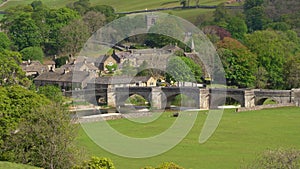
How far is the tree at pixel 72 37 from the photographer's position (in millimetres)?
106562

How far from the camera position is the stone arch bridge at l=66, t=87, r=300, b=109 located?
72.4m

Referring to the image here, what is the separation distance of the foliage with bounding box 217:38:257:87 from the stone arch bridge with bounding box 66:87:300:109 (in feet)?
31.2

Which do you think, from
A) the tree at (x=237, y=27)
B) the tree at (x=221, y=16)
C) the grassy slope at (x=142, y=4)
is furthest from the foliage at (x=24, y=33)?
the grassy slope at (x=142, y=4)

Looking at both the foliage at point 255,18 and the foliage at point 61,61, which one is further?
the foliage at point 255,18

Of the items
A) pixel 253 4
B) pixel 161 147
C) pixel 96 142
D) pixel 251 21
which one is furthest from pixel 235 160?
pixel 253 4

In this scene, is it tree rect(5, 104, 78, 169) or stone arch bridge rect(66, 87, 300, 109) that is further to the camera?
stone arch bridge rect(66, 87, 300, 109)

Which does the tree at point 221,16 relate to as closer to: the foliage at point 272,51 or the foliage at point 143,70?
the foliage at point 272,51

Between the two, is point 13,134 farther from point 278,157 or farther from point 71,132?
point 278,157

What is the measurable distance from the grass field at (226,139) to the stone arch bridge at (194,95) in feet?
11.2

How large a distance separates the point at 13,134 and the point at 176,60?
147 ft

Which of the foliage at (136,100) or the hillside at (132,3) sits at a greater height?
the hillside at (132,3)

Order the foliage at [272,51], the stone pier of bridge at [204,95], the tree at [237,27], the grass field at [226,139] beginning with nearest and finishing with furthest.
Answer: the grass field at [226,139] < the stone pier of bridge at [204,95] < the foliage at [272,51] < the tree at [237,27]

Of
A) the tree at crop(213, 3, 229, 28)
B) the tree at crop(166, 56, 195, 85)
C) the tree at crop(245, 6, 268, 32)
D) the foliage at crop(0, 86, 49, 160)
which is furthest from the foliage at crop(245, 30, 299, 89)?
the foliage at crop(0, 86, 49, 160)

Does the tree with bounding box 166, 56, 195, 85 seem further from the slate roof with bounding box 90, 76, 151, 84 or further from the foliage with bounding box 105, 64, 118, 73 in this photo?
the foliage with bounding box 105, 64, 118, 73
